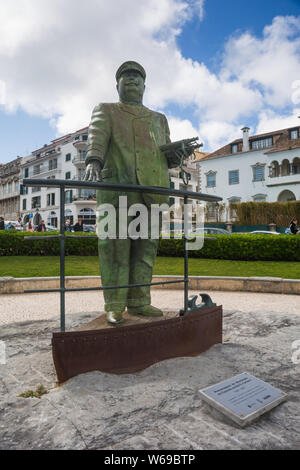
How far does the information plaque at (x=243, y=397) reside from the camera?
1.90m

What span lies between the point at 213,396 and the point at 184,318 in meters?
0.93

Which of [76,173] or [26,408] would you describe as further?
[76,173]

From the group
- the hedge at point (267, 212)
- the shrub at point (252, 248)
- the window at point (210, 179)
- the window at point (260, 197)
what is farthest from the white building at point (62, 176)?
the shrub at point (252, 248)

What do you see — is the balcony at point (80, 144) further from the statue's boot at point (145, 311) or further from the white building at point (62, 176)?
the statue's boot at point (145, 311)

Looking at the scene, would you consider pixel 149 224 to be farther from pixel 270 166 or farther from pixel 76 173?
pixel 76 173

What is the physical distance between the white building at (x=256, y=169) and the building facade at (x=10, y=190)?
109 feet

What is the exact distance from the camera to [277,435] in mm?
1758

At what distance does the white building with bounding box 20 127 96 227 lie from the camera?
38219 mm

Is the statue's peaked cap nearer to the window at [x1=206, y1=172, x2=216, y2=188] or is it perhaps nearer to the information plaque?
the information plaque

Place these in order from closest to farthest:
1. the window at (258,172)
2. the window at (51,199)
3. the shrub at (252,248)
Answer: the shrub at (252,248), the window at (258,172), the window at (51,199)

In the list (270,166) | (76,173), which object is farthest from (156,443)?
(76,173)

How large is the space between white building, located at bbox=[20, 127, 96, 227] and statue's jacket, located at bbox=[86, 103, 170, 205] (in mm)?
32522

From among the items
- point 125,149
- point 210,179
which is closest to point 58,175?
point 210,179
